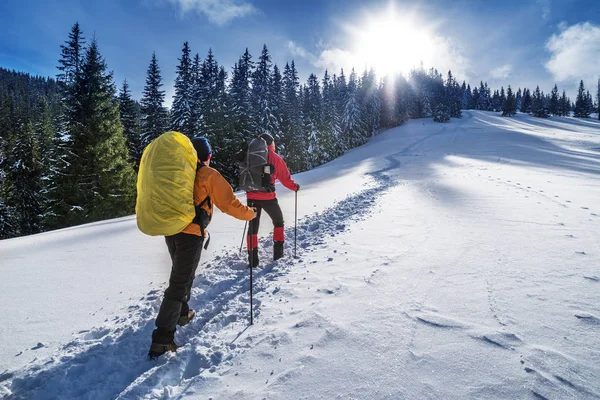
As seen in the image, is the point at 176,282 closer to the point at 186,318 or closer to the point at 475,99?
the point at 186,318

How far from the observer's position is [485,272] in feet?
13.2

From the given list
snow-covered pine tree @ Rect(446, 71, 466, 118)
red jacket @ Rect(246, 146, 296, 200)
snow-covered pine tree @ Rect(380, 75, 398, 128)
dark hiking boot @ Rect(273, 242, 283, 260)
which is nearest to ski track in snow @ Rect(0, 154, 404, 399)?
dark hiking boot @ Rect(273, 242, 283, 260)

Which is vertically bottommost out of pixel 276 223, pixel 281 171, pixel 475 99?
pixel 276 223

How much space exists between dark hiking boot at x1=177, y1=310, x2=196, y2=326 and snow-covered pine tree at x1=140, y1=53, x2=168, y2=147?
1229 inches

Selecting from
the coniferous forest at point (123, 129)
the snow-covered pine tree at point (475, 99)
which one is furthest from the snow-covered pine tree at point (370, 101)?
the snow-covered pine tree at point (475, 99)

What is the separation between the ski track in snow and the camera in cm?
255

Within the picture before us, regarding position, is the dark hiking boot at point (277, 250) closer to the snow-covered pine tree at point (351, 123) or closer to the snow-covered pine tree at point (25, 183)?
the snow-covered pine tree at point (25, 183)

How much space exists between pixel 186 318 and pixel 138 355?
25.5 inches

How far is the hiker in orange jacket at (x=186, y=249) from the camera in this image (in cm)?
298

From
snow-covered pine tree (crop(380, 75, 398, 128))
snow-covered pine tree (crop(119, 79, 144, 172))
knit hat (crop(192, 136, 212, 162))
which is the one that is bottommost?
knit hat (crop(192, 136, 212, 162))

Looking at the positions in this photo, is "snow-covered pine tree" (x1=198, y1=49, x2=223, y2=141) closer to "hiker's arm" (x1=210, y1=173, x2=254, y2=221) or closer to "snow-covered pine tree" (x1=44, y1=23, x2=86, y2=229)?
"snow-covered pine tree" (x1=44, y1=23, x2=86, y2=229)

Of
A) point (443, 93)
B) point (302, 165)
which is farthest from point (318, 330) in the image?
point (443, 93)

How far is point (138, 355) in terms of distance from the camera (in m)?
3.00

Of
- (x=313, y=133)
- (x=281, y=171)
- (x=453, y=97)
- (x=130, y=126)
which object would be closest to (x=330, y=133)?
(x=313, y=133)
